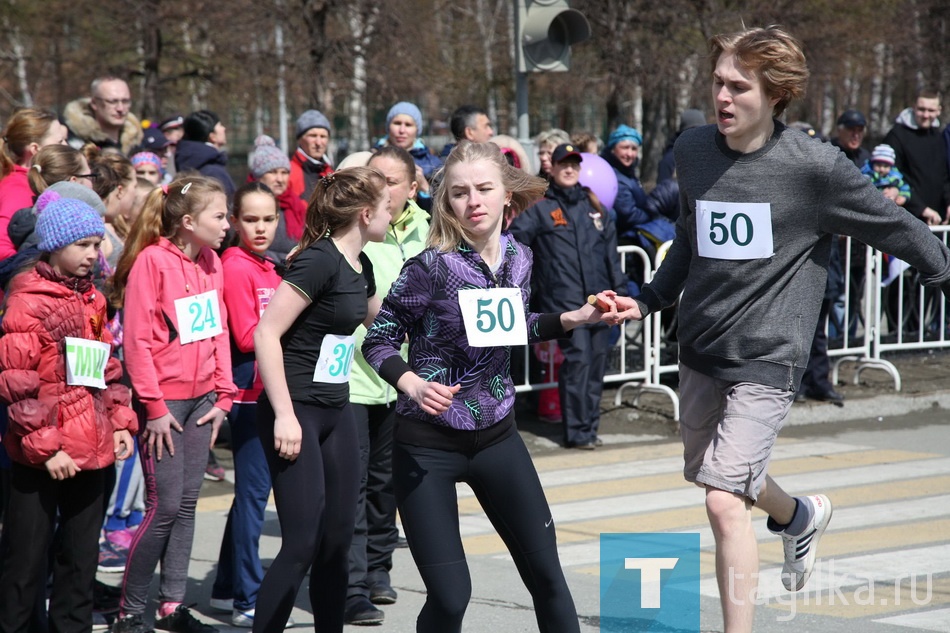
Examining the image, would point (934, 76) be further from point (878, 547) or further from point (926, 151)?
point (878, 547)

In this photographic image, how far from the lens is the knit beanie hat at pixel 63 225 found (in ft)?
15.6

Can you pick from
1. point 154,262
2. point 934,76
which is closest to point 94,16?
point 934,76

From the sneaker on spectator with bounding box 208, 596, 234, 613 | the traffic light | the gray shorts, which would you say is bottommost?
the sneaker on spectator with bounding box 208, 596, 234, 613

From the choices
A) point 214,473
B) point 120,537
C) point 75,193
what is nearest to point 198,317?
point 75,193

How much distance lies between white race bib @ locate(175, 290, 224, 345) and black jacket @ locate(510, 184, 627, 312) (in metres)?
3.71

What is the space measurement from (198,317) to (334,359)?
3.29 feet

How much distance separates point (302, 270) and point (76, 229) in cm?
100

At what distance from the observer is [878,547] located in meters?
6.21

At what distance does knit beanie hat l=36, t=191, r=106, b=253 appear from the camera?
4.75m

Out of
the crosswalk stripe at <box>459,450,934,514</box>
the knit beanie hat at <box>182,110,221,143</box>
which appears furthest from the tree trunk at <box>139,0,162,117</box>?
the crosswalk stripe at <box>459,450,934,514</box>

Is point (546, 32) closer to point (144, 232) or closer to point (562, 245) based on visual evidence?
point (562, 245)

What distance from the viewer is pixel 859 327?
427 inches

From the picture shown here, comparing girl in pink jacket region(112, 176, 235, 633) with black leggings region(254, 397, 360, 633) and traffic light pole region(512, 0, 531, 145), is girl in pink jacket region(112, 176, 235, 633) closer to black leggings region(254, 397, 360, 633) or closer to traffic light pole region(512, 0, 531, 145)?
black leggings region(254, 397, 360, 633)

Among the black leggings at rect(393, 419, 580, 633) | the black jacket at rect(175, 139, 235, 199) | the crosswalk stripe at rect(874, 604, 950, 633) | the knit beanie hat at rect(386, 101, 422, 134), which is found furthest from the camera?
the black jacket at rect(175, 139, 235, 199)
